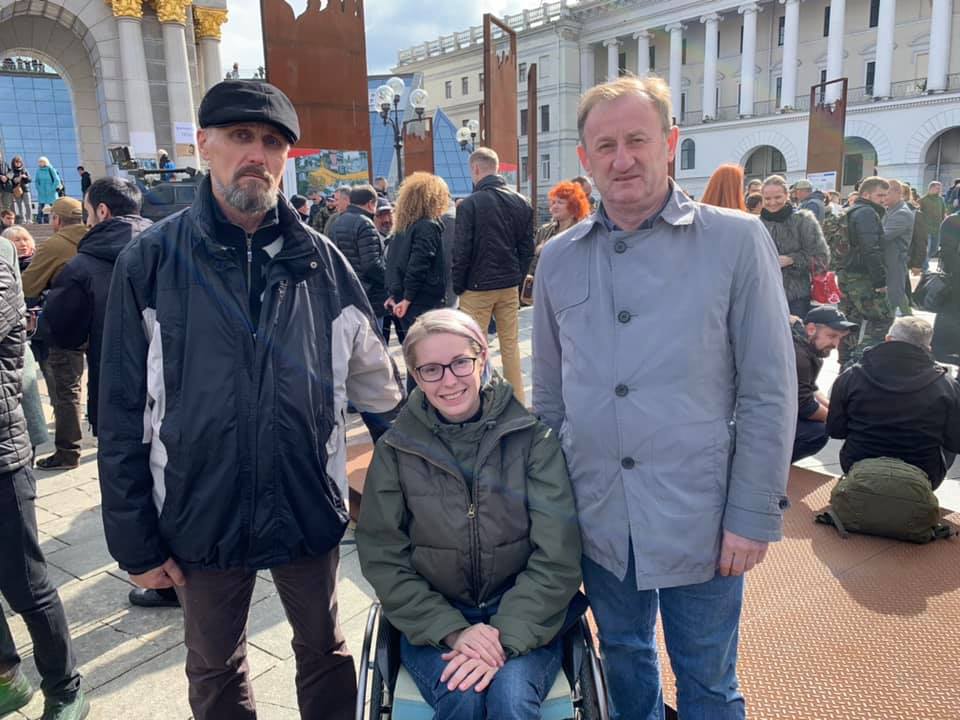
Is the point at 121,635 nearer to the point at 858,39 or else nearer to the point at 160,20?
the point at 160,20

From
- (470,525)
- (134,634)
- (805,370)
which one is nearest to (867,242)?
(805,370)

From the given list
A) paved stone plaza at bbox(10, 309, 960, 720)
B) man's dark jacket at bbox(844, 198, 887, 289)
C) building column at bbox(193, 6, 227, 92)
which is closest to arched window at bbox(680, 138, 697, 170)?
building column at bbox(193, 6, 227, 92)

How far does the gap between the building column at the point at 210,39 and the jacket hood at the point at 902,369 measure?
21.4 metres

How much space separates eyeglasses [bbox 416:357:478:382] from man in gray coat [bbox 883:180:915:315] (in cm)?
629

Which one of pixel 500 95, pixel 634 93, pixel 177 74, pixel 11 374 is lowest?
pixel 11 374

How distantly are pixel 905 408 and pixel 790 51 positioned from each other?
51371 mm

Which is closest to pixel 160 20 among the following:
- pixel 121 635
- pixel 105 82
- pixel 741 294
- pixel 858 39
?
pixel 105 82

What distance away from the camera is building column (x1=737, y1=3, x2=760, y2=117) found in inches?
1901

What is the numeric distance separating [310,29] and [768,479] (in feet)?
23.6

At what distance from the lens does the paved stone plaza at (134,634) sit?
2.57 m

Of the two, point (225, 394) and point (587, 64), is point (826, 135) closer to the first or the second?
point (225, 394)

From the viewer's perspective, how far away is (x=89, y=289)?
3816 mm

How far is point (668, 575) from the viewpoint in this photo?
1729 millimetres

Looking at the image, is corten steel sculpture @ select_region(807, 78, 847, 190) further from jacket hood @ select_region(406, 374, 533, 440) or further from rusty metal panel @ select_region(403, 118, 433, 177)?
jacket hood @ select_region(406, 374, 533, 440)
